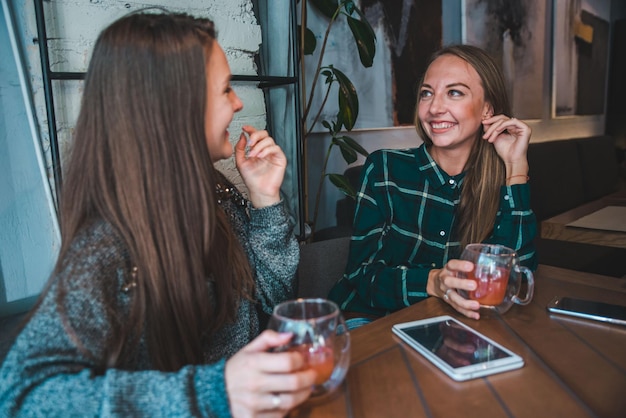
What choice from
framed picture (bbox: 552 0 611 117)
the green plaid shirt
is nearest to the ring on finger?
the green plaid shirt

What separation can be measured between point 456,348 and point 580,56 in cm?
518

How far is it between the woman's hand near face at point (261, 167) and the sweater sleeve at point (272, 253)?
3 cm

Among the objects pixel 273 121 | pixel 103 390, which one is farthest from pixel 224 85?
pixel 273 121

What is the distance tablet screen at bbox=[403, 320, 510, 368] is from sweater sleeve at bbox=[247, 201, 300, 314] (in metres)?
0.40

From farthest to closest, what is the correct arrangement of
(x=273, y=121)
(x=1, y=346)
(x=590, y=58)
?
(x=590, y=58) → (x=273, y=121) → (x=1, y=346)

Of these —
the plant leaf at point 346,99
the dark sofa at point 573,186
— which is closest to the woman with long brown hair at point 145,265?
the plant leaf at point 346,99

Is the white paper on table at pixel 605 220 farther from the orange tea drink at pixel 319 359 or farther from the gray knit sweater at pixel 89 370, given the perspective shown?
the gray knit sweater at pixel 89 370

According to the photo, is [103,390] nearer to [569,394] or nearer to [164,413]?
[164,413]

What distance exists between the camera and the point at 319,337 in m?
0.59

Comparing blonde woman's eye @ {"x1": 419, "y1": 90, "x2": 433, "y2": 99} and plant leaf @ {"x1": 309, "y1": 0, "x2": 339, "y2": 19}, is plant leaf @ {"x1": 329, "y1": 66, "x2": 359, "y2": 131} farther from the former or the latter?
blonde woman's eye @ {"x1": 419, "y1": 90, "x2": 433, "y2": 99}

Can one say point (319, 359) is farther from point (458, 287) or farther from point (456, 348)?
point (458, 287)

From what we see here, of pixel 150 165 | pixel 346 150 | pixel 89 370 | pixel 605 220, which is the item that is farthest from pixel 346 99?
pixel 89 370

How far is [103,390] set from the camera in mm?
583

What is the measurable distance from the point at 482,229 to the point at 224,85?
0.92 metres
